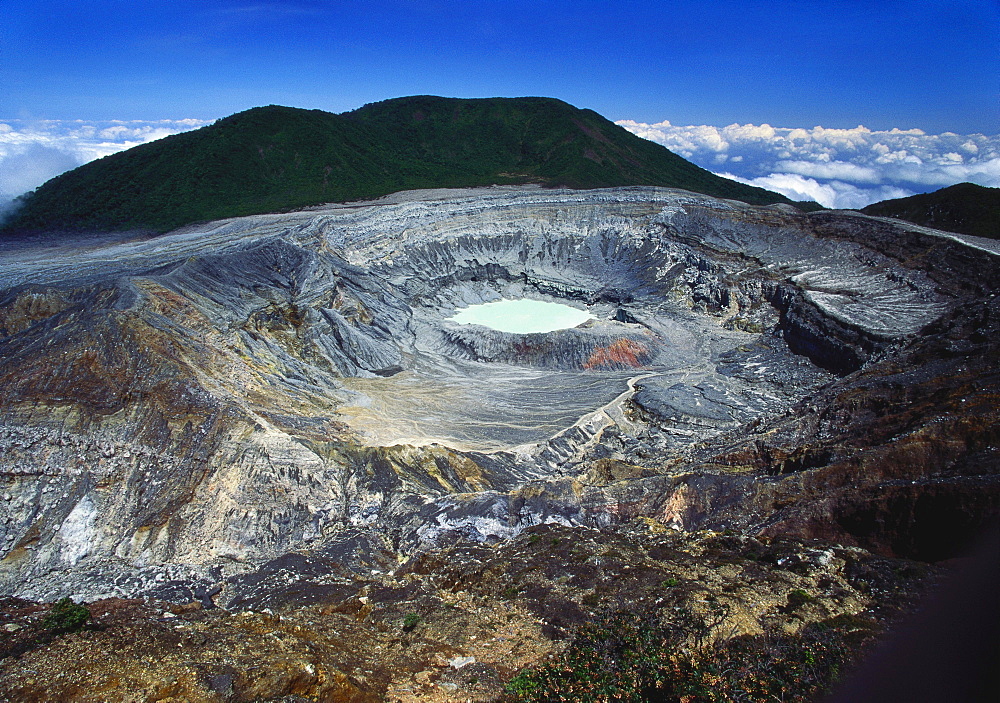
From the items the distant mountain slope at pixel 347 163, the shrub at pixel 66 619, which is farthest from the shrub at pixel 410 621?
the distant mountain slope at pixel 347 163

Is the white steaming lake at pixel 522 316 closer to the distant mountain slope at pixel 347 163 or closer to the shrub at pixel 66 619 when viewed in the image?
the distant mountain slope at pixel 347 163

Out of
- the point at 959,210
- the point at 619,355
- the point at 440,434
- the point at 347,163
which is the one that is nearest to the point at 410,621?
the point at 440,434

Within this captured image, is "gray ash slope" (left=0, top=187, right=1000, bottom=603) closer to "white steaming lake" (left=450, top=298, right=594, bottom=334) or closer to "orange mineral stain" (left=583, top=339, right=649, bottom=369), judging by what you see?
"orange mineral stain" (left=583, top=339, right=649, bottom=369)

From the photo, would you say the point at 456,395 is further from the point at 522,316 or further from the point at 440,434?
the point at 522,316

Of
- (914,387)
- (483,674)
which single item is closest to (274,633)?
(483,674)

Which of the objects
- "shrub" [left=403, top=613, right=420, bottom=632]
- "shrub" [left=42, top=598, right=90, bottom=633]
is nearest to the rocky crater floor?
"shrub" [left=403, top=613, right=420, bottom=632]

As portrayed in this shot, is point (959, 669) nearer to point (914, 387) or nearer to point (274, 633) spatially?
point (274, 633)
